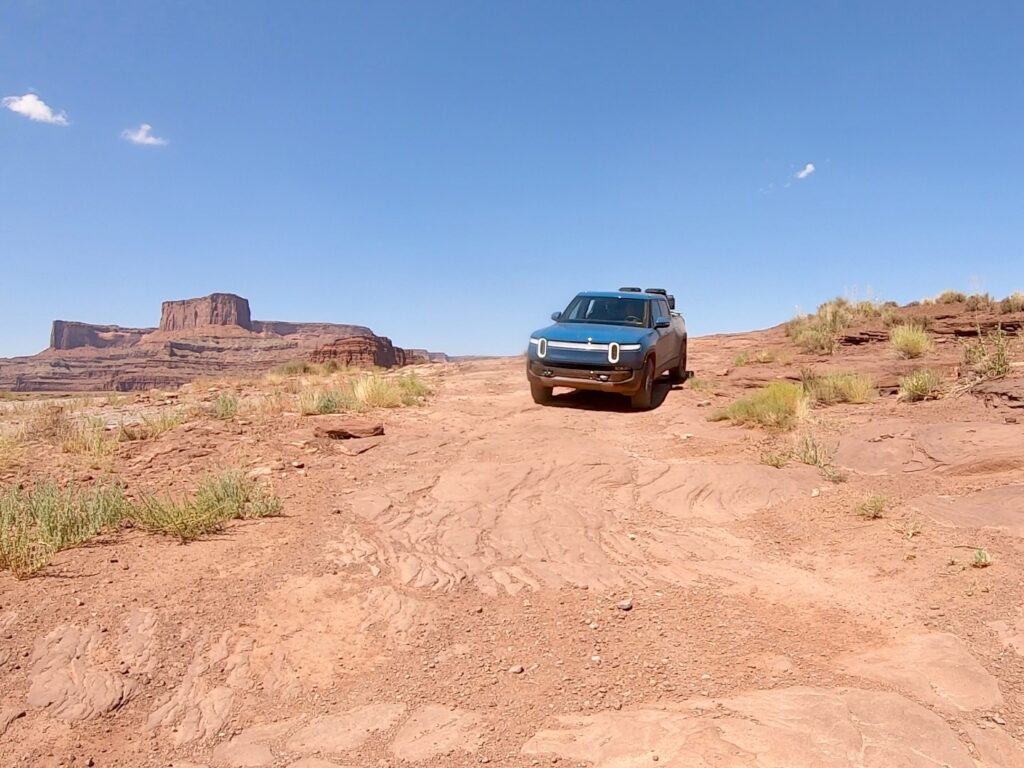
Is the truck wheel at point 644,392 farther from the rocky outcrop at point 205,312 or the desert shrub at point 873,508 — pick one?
the rocky outcrop at point 205,312

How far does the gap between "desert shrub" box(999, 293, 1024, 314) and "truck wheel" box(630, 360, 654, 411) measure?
38.6 feet

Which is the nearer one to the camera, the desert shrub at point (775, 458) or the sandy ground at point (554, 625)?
the sandy ground at point (554, 625)

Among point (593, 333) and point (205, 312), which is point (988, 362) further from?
point (205, 312)

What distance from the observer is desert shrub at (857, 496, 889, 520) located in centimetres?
518

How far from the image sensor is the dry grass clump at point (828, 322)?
52.3 ft

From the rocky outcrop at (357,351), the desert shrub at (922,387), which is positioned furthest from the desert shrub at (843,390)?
the rocky outcrop at (357,351)

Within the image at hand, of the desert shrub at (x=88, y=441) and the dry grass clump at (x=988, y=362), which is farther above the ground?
the dry grass clump at (x=988, y=362)

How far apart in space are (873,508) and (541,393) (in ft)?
19.7

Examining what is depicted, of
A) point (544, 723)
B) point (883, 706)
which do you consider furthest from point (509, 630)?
point (883, 706)

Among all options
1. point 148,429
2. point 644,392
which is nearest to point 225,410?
point 148,429

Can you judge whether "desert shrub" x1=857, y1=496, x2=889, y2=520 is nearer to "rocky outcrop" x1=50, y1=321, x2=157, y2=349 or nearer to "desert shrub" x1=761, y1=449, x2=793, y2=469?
"desert shrub" x1=761, y1=449, x2=793, y2=469

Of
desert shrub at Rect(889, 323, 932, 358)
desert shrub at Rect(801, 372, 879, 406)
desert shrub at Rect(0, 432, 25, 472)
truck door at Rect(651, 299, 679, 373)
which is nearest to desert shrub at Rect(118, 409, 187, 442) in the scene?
desert shrub at Rect(0, 432, 25, 472)

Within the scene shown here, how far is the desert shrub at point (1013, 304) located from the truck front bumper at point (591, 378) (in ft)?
40.4

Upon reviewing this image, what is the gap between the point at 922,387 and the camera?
872 cm
